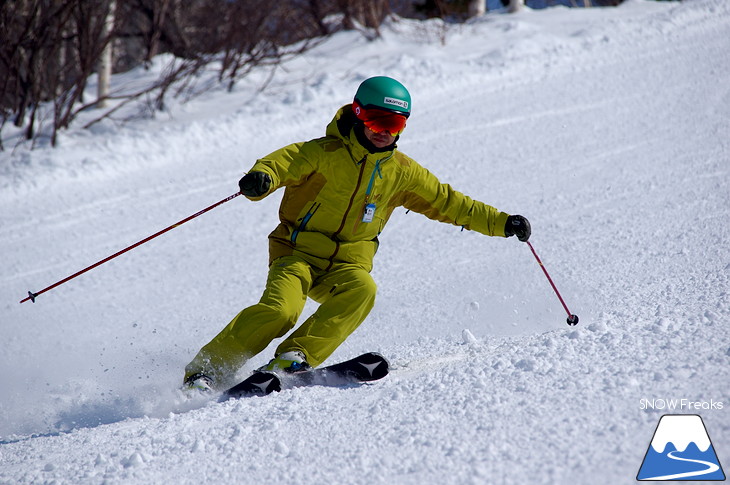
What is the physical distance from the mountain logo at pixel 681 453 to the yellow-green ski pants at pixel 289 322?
Answer: 57.6 inches

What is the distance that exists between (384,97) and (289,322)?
1110 millimetres

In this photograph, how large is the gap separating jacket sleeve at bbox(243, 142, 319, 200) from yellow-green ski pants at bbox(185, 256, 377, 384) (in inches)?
16.0

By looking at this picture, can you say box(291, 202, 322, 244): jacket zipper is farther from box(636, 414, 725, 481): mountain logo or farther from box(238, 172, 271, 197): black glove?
box(636, 414, 725, 481): mountain logo

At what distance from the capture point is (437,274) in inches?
201

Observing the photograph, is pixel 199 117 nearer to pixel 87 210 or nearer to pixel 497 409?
pixel 87 210

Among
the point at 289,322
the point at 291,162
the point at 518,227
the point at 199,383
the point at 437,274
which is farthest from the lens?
the point at 437,274

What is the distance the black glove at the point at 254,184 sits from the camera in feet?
10.1

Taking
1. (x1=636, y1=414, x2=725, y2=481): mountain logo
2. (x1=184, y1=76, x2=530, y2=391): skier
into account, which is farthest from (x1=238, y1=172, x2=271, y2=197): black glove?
(x1=636, y1=414, x2=725, y2=481): mountain logo

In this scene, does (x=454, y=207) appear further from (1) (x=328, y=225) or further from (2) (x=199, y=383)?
(2) (x=199, y=383)

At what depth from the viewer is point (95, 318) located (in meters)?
4.89

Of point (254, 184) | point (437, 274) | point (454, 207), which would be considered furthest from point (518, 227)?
point (437, 274)

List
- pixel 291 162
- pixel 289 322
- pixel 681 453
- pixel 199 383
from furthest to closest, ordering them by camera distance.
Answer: pixel 291 162 < pixel 289 322 < pixel 199 383 < pixel 681 453

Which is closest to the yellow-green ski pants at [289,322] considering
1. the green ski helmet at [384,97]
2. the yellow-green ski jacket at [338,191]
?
the yellow-green ski jacket at [338,191]

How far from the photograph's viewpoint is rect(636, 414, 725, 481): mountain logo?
79.4 inches
